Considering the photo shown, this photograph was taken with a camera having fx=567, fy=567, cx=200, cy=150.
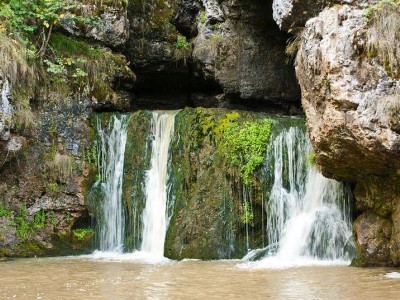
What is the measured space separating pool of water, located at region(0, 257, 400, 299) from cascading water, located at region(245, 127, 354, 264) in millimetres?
944

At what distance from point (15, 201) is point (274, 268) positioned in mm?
5783

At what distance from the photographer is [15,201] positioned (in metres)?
11.6

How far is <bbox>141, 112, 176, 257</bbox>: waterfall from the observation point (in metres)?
11.4

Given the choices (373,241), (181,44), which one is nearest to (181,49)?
(181,44)

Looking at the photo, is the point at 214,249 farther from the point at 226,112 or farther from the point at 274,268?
the point at 226,112

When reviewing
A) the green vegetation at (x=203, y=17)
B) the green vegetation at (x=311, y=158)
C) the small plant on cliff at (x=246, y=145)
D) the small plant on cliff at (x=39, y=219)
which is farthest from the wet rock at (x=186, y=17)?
the small plant on cliff at (x=39, y=219)

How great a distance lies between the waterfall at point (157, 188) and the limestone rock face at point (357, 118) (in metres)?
3.64

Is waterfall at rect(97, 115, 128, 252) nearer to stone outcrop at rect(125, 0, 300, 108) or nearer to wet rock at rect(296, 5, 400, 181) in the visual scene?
stone outcrop at rect(125, 0, 300, 108)

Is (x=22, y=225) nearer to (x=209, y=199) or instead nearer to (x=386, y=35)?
(x=209, y=199)

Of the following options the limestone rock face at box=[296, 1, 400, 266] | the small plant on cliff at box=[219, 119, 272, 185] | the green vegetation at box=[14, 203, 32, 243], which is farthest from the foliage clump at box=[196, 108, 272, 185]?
the green vegetation at box=[14, 203, 32, 243]

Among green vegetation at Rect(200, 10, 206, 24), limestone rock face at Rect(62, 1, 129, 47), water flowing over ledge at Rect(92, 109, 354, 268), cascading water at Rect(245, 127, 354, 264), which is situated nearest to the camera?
cascading water at Rect(245, 127, 354, 264)

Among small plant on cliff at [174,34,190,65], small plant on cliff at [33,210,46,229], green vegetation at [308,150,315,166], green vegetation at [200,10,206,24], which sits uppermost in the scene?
green vegetation at [200,10,206,24]

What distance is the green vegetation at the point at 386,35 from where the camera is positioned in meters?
7.95

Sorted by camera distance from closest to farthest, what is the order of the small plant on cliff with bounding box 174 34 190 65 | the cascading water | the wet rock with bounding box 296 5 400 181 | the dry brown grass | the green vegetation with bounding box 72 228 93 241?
the wet rock with bounding box 296 5 400 181 → the cascading water → the dry brown grass → the green vegetation with bounding box 72 228 93 241 → the small plant on cliff with bounding box 174 34 190 65
